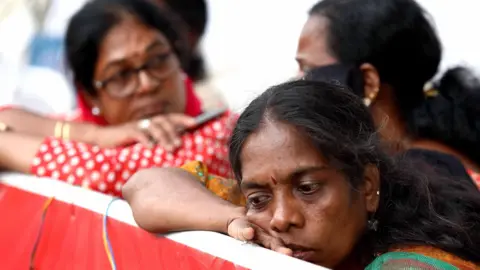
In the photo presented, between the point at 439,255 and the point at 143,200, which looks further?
the point at 143,200

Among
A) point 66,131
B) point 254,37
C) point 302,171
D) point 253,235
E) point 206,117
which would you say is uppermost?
point 302,171

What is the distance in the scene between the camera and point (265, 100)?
1.79 m

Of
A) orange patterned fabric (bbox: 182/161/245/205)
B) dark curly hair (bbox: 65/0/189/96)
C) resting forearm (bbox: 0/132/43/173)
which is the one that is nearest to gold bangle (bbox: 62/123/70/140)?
dark curly hair (bbox: 65/0/189/96)

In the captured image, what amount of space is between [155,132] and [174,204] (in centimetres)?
71

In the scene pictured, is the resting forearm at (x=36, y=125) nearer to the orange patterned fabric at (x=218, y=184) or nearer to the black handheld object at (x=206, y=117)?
the black handheld object at (x=206, y=117)

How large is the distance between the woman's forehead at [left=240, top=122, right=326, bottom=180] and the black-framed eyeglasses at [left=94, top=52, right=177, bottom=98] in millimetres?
1244

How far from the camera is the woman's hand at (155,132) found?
2.51 metres

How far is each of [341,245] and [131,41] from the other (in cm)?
151

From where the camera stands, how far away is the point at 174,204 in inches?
72.7

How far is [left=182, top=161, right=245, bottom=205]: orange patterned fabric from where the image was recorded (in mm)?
2018

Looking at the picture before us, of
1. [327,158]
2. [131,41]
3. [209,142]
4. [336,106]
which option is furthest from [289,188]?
[131,41]

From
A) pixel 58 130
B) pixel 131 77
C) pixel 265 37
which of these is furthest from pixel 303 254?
pixel 265 37

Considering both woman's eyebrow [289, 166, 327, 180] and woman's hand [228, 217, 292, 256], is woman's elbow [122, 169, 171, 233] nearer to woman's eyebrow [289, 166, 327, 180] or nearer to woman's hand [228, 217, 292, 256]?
woman's hand [228, 217, 292, 256]

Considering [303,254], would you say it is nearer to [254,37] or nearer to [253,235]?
[253,235]
